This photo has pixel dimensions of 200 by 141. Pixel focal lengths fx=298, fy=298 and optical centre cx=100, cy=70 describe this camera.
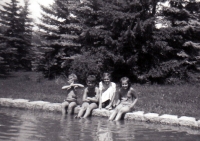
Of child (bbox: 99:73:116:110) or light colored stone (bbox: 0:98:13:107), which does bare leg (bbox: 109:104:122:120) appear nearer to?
child (bbox: 99:73:116:110)

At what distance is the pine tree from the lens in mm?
25797

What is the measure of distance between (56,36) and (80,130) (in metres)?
20.7

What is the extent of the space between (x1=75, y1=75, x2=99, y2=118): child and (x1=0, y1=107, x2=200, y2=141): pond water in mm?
337

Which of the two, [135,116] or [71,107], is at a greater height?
[71,107]

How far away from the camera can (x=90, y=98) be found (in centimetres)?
923

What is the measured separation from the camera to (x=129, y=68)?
813 inches

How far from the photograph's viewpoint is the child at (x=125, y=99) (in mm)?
8602

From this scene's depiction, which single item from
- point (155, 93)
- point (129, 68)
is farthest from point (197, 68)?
point (155, 93)

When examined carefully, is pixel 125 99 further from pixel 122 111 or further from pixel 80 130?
pixel 80 130

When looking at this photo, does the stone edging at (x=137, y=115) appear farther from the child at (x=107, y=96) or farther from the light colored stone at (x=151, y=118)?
the child at (x=107, y=96)

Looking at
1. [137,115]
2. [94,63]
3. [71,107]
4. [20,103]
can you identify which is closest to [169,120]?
[137,115]

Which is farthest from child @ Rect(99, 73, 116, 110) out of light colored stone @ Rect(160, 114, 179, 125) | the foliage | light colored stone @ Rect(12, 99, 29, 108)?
the foliage

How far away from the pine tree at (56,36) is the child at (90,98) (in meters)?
16.0

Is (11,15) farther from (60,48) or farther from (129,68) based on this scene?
(129,68)
